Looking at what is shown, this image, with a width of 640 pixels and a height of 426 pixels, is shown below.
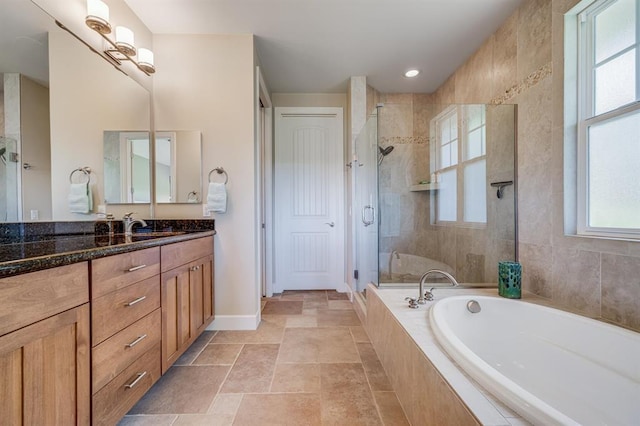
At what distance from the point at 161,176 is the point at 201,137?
49 cm

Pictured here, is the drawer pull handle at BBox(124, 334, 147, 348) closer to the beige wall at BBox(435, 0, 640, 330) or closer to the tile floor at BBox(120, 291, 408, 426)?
the tile floor at BBox(120, 291, 408, 426)

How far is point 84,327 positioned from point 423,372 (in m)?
1.31

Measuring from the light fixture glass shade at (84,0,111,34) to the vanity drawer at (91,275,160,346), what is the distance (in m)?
1.59

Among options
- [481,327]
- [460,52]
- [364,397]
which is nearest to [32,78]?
[364,397]

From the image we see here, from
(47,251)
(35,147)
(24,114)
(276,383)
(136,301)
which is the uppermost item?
(24,114)

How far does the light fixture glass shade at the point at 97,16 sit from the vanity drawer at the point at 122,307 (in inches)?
62.6

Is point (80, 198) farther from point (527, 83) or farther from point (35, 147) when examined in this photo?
point (527, 83)

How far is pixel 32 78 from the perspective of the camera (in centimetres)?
122

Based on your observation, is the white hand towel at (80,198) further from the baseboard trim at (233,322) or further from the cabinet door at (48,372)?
the baseboard trim at (233,322)

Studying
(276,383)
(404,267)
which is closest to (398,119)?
(404,267)

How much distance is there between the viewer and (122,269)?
3.64 ft

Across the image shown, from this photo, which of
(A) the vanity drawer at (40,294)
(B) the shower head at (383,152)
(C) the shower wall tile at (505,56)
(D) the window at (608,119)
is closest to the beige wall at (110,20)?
(A) the vanity drawer at (40,294)

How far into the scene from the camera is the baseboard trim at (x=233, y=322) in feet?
7.12

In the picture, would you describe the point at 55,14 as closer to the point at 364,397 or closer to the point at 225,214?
the point at 225,214
